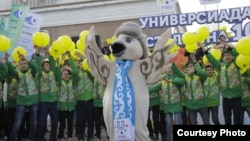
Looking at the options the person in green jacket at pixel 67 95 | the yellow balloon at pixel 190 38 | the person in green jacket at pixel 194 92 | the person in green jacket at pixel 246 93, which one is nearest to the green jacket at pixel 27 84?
the person in green jacket at pixel 67 95

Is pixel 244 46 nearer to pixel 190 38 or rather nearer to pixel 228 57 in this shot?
pixel 228 57

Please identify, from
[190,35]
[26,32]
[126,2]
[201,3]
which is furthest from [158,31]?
[190,35]

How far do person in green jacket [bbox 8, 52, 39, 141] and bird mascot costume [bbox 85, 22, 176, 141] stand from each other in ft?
9.10

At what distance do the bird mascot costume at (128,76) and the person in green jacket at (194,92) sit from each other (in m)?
2.66

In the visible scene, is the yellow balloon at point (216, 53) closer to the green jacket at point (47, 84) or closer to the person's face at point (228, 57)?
the person's face at point (228, 57)

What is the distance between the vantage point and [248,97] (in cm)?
673

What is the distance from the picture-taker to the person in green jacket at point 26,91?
688 centimetres

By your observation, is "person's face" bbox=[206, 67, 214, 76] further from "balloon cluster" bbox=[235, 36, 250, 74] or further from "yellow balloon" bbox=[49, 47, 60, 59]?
"yellow balloon" bbox=[49, 47, 60, 59]

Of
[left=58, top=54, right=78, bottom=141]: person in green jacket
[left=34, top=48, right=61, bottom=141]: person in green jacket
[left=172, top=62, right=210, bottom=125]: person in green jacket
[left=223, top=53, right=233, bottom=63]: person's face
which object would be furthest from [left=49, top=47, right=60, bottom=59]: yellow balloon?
[left=223, top=53, right=233, bottom=63]: person's face

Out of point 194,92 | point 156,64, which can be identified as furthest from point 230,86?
point 156,64

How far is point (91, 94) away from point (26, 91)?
1.26 metres

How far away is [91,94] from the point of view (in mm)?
7586

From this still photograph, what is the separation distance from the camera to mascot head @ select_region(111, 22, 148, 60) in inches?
171

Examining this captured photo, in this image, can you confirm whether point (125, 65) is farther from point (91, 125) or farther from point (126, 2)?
point (126, 2)
